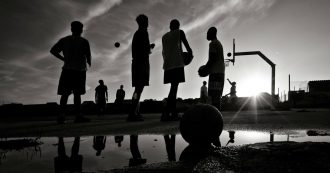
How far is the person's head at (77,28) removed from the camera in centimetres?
691

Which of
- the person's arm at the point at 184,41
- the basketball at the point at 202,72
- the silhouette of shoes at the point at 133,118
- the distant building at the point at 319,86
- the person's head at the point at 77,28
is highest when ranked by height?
the distant building at the point at 319,86

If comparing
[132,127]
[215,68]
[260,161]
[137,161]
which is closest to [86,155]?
[137,161]

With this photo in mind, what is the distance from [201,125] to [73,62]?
4652 millimetres

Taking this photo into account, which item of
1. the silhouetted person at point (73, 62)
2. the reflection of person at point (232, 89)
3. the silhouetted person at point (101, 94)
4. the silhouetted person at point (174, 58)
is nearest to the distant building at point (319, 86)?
the reflection of person at point (232, 89)

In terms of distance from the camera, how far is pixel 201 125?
303cm

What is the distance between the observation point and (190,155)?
266cm

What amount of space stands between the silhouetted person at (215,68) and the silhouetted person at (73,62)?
276 centimetres

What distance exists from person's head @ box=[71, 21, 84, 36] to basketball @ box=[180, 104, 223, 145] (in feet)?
15.3

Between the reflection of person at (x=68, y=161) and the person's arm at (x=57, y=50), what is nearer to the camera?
the reflection of person at (x=68, y=161)

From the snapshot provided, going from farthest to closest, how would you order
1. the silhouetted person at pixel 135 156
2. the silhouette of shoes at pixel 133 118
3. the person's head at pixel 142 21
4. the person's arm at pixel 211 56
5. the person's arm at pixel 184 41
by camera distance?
1. the silhouette of shoes at pixel 133 118
2. the person's head at pixel 142 21
3. the person's arm at pixel 184 41
4. the person's arm at pixel 211 56
5. the silhouetted person at pixel 135 156

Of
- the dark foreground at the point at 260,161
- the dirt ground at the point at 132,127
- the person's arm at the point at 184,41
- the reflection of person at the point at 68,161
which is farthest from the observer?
the person's arm at the point at 184,41

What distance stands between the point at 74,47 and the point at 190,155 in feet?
16.6

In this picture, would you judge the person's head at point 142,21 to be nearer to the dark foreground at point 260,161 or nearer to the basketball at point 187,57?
the basketball at point 187,57

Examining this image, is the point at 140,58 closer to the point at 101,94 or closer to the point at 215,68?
the point at 215,68
